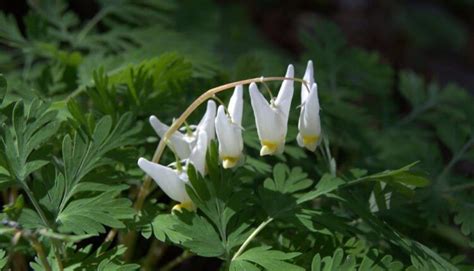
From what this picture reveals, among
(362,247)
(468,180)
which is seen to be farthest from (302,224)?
(468,180)

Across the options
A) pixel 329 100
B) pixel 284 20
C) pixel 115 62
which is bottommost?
pixel 284 20

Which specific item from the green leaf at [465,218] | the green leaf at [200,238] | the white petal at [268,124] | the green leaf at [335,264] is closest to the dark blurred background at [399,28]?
the green leaf at [465,218]

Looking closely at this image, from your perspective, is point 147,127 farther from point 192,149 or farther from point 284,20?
point 284,20

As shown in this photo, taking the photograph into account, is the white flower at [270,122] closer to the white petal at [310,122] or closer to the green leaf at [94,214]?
the white petal at [310,122]

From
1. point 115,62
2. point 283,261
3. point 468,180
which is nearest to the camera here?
point 283,261

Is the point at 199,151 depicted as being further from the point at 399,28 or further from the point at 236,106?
the point at 399,28

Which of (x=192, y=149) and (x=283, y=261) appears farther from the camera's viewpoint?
(x=192, y=149)

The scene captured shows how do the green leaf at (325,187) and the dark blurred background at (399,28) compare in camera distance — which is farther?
the dark blurred background at (399,28)

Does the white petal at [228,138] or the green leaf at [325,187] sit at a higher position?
the white petal at [228,138]
